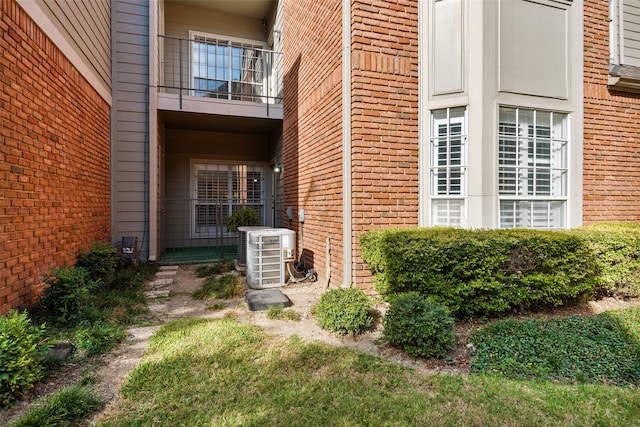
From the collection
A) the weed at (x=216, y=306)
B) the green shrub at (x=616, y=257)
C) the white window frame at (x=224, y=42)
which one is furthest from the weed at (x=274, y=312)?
the white window frame at (x=224, y=42)

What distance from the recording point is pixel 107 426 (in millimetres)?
2059

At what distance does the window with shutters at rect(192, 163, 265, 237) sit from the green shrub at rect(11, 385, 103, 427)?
8.07m

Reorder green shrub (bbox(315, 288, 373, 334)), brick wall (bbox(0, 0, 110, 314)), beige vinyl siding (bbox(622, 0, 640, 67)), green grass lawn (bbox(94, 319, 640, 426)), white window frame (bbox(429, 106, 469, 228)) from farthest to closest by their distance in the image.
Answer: beige vinyl siding (bbox(622, 0, 640, 67)), white window frame (bbox(429, 106, 469, 228)), green shrub (bbox(315, 288, 373, 334)), brick wall (bbox(0, 0, 110, 314)), green grass lawn (bbox(94, 319, 640, 426))

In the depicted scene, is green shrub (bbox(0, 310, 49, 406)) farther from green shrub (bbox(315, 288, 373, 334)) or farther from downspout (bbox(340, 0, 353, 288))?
downspout (bbox(340, 0, 353, 288))

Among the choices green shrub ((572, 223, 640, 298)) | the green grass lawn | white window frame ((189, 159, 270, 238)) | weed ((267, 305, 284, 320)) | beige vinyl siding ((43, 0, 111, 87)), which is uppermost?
beige vinyl siding ((43, 0, 111, 87))

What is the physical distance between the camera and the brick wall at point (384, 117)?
4.76 m

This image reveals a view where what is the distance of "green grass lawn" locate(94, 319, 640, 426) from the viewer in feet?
7.11

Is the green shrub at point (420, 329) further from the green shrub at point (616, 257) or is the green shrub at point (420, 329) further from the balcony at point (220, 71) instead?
the balcony at point (220, 71)

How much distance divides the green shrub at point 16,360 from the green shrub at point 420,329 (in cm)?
294

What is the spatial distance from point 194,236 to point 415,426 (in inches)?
374

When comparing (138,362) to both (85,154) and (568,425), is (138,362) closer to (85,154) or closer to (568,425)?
(568,425)

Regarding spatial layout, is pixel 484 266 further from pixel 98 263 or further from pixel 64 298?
pixel 98 263

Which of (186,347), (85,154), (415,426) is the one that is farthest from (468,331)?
(85,154)

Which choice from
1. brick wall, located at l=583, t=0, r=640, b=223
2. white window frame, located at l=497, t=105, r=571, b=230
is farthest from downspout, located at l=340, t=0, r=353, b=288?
brick wall, located at l=583, t=0, r=640, b=223
